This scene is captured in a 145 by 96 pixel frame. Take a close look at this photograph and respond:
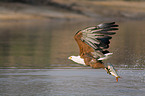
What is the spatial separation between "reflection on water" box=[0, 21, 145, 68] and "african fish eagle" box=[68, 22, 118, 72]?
8.45 feet

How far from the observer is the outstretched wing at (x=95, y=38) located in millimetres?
8039

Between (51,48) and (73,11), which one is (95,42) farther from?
(73,11)

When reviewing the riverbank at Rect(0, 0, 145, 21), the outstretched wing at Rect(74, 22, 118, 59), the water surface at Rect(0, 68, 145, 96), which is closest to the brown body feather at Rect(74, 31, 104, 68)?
the outstretched wing at Rect(74, 22, 118, 59)

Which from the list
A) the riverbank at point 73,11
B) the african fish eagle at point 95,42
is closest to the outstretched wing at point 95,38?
the african fish eagle at point 95,42

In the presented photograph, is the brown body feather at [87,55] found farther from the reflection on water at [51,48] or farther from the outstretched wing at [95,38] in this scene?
the reflection on water at [51,48]

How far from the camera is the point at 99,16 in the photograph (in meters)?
27.3

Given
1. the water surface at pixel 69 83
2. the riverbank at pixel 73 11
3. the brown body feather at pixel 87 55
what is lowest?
the water surface at pixel 69 83

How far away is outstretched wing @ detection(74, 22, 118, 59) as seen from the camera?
8039 millimetres

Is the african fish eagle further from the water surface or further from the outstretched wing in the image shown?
the water surface

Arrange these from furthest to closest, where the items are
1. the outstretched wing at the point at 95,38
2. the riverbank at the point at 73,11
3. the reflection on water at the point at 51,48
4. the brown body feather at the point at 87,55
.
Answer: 1. the riverbank at the point at 73,11
2. the reflection on water at the point at 51,48
3. the brown body feather at the point at 87,55
4. the outstretched wing at the point at 95,38

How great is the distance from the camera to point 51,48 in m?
15.0

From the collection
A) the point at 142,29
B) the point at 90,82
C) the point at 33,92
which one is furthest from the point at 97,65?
the point at 142,29

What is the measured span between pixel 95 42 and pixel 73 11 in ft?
65.2

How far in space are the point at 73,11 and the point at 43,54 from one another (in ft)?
48.7
